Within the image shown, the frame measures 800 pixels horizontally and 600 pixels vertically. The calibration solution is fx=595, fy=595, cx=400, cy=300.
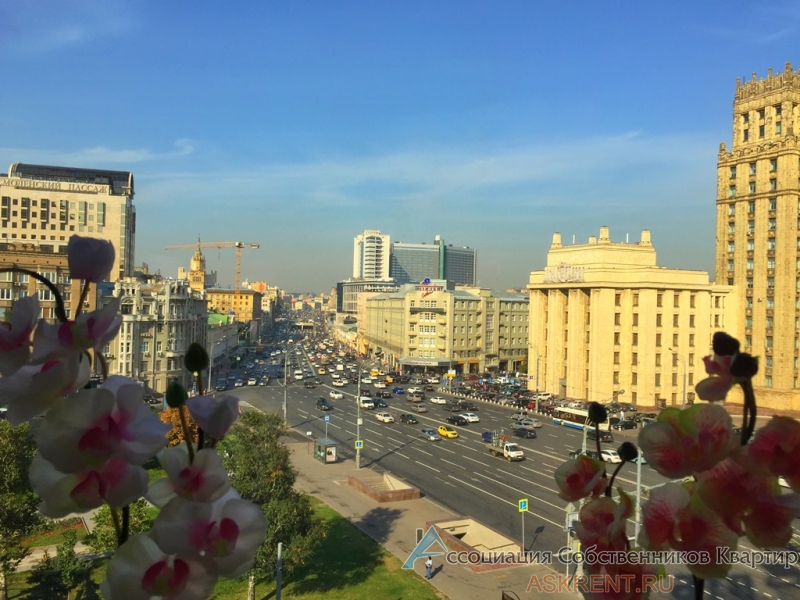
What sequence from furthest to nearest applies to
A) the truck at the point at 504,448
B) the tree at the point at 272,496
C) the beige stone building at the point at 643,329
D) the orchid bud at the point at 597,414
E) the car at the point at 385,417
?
1. the beige stone building at the point at 643,329
2. the car at the point at 385,417
3. the truck at the point at 504,448
4. the tree at the point at 272,496
5. the orchid bud at the point at 597,414

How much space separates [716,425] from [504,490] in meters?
24.9

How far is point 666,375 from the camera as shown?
4678cm

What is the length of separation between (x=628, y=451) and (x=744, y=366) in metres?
0.53

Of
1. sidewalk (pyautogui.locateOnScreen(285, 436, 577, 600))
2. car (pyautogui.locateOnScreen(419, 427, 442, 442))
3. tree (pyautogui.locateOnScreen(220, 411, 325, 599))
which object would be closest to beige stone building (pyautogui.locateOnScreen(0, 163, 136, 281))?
car (pyautogui.locateOnScreen(419, 427, 442, 442))

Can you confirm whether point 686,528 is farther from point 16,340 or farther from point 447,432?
point 447,432

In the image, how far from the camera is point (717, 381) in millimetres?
1975

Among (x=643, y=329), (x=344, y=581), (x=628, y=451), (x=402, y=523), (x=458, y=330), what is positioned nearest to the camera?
(x=628, y=451)

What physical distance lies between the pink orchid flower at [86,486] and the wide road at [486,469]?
908 cm

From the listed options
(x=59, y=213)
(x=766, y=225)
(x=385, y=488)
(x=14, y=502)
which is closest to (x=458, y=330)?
(x=766, y=225)

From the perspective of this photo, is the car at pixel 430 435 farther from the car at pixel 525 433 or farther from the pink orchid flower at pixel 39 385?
the pink orchid flower at pixel 39 385

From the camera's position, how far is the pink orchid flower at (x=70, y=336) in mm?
1748

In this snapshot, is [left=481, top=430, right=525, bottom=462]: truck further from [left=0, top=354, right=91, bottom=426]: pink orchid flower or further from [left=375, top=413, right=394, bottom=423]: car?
[left=0, top=354, right=91, bottom=426]: pink orchid flower

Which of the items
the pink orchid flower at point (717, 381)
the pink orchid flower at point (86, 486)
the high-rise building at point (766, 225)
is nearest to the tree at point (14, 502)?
the pink orchid flower at point (86, 486)

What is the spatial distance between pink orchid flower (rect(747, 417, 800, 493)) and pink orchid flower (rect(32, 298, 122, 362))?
1995mm
